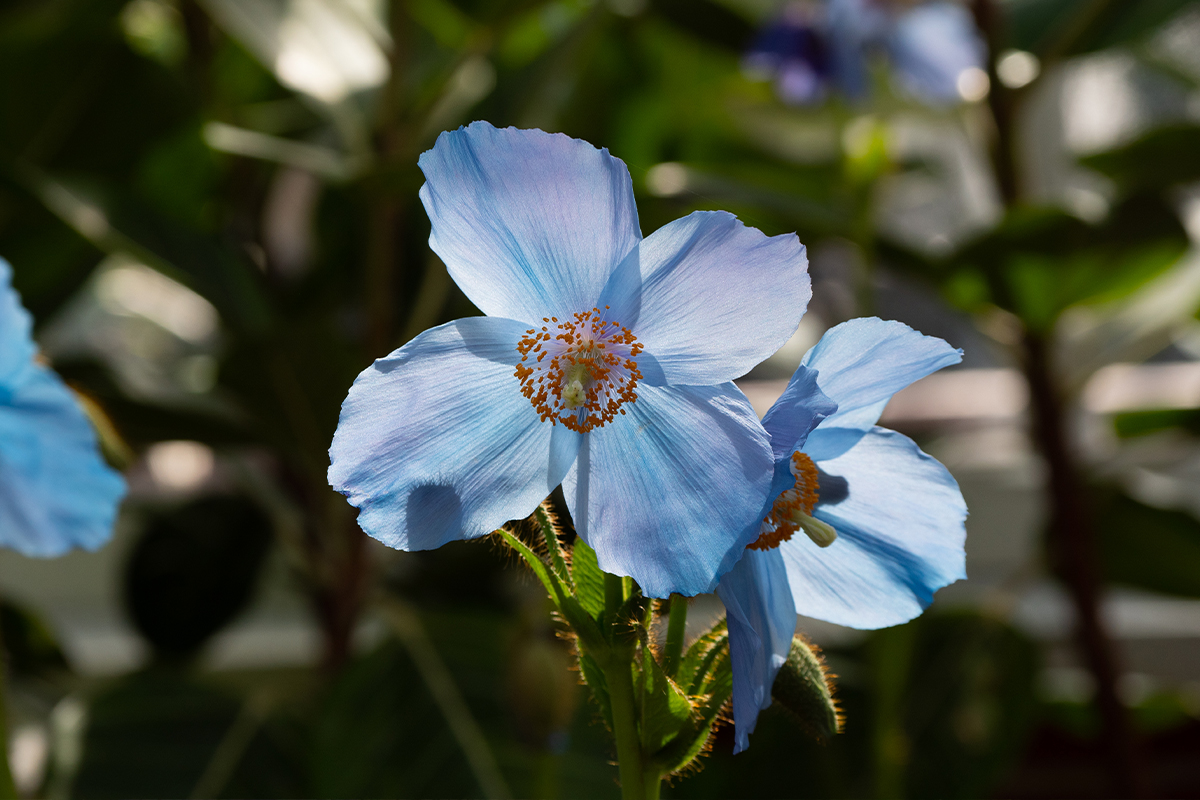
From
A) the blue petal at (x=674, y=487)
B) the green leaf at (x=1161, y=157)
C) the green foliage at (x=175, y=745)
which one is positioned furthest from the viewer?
the green leaf at (x=1161, y=157)

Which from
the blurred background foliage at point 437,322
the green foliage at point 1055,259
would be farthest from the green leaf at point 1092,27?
the green foliage at point 1055,259

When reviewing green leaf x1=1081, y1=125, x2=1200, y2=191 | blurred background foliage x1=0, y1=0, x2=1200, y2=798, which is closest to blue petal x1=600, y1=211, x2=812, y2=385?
blurred background foliage x1=0, y1=0, x2=1200, y2=798

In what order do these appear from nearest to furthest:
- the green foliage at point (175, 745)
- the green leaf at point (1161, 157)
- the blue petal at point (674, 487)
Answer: the blue petal at point (674, 487), the green foliage at point (175, 745), the green leaf at point (1161, 157)

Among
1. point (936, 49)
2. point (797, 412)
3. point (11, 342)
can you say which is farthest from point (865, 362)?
point (936, 49)

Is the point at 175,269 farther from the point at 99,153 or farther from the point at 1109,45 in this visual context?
the point at 1109,45

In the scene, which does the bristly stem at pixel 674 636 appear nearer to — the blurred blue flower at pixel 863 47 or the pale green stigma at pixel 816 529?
the pale green stigma at pixel 816 529

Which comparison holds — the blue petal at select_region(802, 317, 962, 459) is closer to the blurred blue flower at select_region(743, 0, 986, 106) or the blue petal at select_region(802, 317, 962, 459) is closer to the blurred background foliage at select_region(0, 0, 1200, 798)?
the blurred background foliage at select_region(0, 0, 1200, 798)
